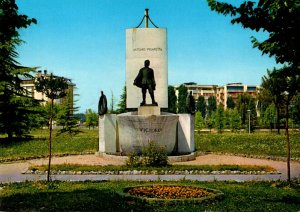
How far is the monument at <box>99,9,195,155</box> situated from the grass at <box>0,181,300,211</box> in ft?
24.7

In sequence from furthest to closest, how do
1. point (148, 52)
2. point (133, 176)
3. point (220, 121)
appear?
point (220, 121) < point (148, 52) < point (133, 176)

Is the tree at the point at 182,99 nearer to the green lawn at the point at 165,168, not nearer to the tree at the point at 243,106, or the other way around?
the tree at the point at 243,106

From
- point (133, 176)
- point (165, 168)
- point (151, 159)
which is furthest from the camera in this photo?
point (151, 159)

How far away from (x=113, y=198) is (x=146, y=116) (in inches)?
409

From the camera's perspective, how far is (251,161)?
20.1 metres

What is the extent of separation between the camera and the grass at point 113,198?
345 inches

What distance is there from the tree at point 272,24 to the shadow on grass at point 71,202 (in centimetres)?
394

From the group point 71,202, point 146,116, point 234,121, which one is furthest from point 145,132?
point 234,121

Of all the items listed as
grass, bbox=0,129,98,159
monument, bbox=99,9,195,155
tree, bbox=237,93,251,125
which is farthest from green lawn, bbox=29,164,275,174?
tree, bbox=237,93,251,125

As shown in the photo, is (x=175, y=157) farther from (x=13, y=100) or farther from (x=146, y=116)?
(x=13, y=100)

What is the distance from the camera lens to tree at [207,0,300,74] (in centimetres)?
771

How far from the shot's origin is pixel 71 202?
922 centimetres

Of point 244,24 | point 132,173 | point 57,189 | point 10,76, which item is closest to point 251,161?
point 132,173

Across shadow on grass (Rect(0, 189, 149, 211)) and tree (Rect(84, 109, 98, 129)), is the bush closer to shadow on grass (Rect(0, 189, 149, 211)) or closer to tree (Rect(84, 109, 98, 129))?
shadow on grass (Rect(0, 189, 149, 211))
